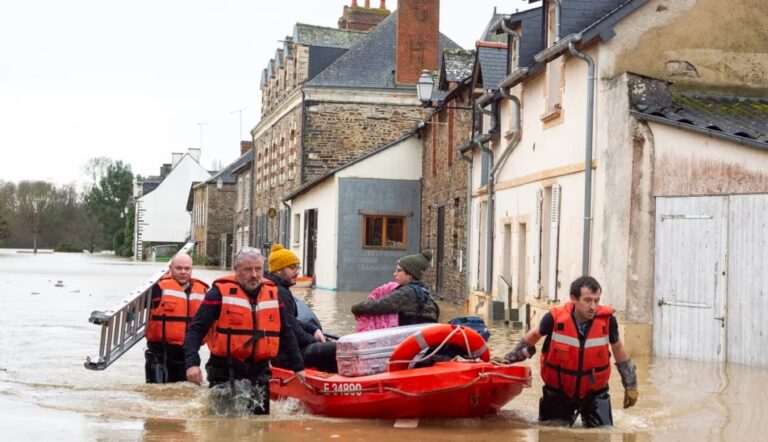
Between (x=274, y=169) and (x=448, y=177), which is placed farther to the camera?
(x=274, y=169)

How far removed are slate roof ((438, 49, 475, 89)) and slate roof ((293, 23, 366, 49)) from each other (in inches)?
529

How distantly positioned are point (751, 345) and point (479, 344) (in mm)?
5154

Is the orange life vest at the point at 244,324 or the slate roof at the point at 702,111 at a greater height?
the slate roof at the point at 702,111

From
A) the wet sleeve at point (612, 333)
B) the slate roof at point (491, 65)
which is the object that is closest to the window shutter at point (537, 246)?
the slate roof at point (491, 65)

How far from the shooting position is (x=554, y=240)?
1841 cm

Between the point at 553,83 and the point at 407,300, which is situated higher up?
the point at 553,83

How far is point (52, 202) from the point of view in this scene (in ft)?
381

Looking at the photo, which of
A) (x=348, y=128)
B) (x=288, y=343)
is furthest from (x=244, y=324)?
(x=348, y=128)

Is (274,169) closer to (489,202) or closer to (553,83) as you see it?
(489,202)

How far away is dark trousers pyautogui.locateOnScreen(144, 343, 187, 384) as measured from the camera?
11.2m

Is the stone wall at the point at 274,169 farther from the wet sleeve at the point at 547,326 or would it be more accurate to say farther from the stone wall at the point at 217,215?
the wet sleeve at the point at 547,326

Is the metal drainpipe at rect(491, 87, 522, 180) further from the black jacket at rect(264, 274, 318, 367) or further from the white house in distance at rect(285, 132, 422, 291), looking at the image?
the white house in distance at rect(285, 132, 422, 291)

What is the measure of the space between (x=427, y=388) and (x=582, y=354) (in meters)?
1.33

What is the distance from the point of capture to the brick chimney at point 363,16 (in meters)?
48.1
